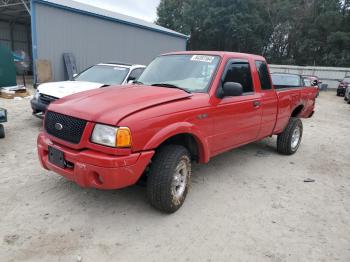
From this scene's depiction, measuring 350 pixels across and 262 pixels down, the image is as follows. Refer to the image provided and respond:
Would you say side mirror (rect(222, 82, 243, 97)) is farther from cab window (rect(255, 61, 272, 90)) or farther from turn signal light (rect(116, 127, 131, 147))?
turn signal light (rect(116, 127, 131, 147))

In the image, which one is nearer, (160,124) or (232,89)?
(160,124)

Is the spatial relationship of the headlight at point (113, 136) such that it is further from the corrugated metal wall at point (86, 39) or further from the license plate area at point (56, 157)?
the corrugated metal wall at point (86, 39)

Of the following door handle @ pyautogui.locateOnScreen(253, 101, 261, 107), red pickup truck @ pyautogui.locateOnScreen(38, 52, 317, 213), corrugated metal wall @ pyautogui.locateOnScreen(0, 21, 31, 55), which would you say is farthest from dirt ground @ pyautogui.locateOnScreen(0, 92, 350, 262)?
corrugated metal wall @ pyautogui.locateOnScreen(0, 21, 31, 55)

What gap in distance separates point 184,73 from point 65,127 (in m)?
1.84

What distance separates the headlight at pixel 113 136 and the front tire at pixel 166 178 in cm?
51

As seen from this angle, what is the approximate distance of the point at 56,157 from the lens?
3600 millimetres

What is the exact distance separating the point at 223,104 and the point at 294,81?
686cm

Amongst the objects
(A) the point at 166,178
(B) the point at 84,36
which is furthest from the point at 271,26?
(A) the point at 166,178

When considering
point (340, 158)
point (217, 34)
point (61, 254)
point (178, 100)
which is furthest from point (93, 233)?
point (217, 34)

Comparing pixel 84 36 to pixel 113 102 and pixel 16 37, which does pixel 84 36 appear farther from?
pixel 113 102

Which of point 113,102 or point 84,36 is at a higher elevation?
point 84,36

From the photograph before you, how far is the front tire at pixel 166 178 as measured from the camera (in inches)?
140

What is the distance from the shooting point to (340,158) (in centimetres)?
675

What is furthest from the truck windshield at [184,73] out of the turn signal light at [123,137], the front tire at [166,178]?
the turn signal light at [123,137]
